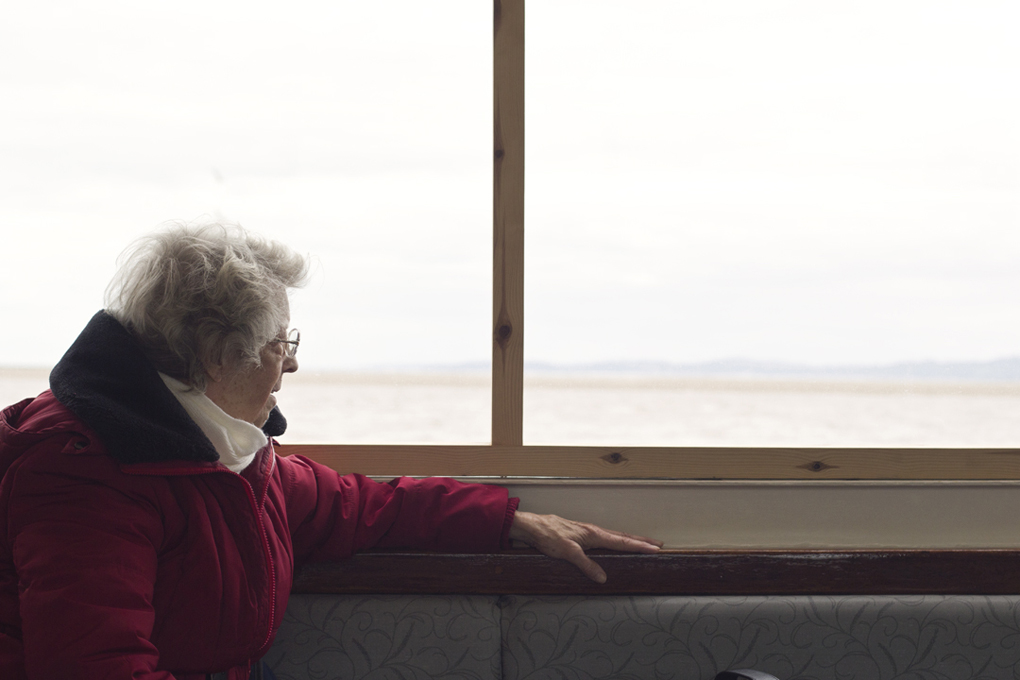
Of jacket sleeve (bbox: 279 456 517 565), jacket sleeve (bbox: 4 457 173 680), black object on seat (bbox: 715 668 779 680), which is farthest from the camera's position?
jacket sleeve (bbox: 279 456 517 565)

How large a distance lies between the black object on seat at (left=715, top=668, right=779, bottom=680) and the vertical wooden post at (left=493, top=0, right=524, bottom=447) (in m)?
0.61

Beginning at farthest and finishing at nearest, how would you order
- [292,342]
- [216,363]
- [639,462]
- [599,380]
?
[599,380] < [639,462] < [292,342] < [216,363]

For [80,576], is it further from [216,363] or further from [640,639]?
[640,639]

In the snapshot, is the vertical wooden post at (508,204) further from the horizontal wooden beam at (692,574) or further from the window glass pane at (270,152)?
the horizontal wooden beam at (692,574)

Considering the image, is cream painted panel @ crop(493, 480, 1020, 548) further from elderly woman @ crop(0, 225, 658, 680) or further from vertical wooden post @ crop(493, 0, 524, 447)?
elderly woman @ crop(0, 225, 658, 680)

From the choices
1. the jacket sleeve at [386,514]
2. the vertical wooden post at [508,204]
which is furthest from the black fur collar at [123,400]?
the vertical wooden post at [508,204]

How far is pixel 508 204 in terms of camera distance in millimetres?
1528

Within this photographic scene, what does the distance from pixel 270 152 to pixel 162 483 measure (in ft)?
2.88

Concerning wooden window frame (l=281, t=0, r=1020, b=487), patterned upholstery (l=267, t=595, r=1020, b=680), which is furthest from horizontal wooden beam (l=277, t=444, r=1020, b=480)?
patterned upholstery (l=267, t=595, r=1020, b=680)

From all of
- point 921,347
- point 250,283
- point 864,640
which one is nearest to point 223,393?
point 250,283

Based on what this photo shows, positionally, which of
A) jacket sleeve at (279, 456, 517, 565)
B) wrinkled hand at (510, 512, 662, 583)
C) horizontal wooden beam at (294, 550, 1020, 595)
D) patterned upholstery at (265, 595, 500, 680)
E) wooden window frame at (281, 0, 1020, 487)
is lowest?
patterned upholstery at (265, 595, 500, 680)

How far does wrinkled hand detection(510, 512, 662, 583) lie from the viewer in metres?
1.37

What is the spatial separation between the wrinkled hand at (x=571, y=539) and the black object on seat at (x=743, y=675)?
26 cm

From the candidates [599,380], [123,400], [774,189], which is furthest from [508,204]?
[123,400]
